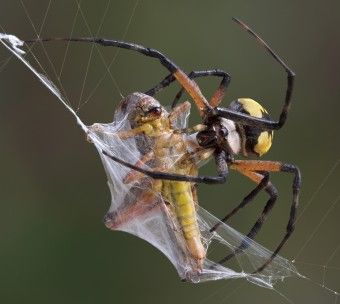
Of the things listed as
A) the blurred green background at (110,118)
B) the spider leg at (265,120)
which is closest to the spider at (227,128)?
the spider leg at (265,120)

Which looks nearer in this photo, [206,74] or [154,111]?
[154,111]

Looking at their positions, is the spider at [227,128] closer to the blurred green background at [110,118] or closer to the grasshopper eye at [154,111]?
the grasshopper eye at [154,111]

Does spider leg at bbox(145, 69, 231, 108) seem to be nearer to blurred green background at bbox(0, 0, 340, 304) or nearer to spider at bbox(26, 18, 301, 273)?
spider at bbox(26, 18, 301, 273)

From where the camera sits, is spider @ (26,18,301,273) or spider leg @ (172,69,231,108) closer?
spider @ (26,18,301,273)

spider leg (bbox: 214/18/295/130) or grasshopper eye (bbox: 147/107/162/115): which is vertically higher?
spider leg (bbox: 214/18/295/130)

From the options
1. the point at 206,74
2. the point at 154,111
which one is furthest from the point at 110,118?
the point at 154,111

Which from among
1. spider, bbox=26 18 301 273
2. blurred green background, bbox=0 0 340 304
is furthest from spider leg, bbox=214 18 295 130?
blurred green background, bbox=0 0 340 304

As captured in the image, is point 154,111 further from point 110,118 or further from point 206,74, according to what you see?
point 110,118

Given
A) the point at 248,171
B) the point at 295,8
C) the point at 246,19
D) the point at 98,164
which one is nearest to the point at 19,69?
the point at 98,164
